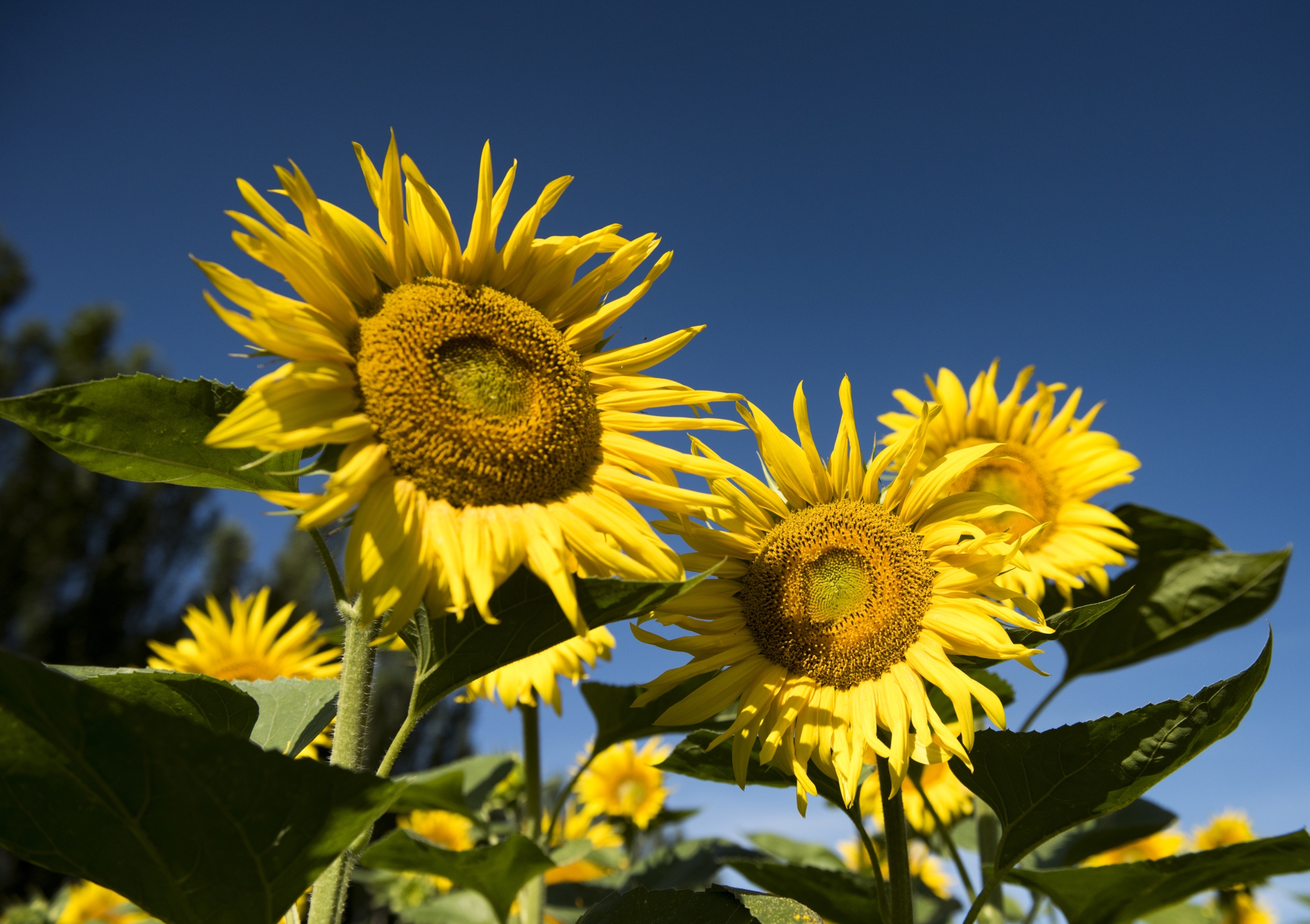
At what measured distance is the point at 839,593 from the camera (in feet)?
5.50

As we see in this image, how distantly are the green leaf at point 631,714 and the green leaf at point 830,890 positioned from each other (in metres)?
0.34

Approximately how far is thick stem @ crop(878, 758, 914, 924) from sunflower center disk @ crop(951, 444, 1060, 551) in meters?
1.29

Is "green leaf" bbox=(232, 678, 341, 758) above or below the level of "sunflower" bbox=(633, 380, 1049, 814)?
below

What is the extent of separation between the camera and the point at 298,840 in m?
1.11

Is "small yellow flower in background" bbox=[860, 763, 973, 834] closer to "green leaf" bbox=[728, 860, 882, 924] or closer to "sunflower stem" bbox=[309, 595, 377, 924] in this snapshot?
"green leaf" bbox=[728, 860, 882, 924]

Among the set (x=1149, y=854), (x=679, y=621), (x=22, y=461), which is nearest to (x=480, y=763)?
(x=679, y=621)

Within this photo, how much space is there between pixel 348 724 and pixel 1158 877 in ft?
4.71

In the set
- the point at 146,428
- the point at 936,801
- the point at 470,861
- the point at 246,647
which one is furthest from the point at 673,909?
the point at 936,801

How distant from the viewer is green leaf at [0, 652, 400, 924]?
1041 millimetres

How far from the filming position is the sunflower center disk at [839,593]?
1656mm

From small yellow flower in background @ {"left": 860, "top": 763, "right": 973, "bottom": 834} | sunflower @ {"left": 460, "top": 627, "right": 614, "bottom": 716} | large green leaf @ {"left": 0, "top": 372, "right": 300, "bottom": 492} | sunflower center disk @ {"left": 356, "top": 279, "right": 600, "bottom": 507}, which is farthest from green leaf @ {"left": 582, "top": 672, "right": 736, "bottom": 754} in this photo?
small yellow flower in background @ {"left": 860, "top": 763, "right": 973, "bottom": 834}

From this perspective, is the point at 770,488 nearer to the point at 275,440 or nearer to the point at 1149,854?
the point at 275,440

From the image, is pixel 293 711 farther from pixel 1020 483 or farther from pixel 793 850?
pixel 793 850

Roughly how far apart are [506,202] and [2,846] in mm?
1265
